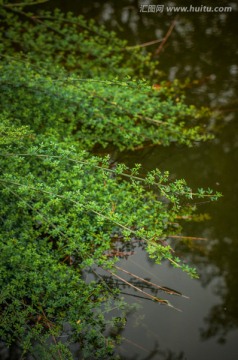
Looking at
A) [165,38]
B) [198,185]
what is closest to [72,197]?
[198,185]

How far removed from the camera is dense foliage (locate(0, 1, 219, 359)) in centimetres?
209

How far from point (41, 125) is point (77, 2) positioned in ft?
7.94

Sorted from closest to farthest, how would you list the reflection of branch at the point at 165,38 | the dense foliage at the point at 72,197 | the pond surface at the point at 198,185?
the dense foliage at the point at 72,197
the pond surface at the point at 198,185
the reflection of branch at the point at 165,38

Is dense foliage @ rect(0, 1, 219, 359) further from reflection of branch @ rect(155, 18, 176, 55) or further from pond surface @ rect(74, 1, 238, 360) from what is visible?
reflection of branch @ rect(155, 18, 176, 55)

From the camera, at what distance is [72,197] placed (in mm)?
2145

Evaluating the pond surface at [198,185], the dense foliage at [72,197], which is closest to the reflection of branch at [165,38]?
the pond surface at [198,185]

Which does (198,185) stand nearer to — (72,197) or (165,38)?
(72,197)

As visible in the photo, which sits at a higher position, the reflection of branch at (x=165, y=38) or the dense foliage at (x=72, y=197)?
the reflection of branch at (x=165, y=38)

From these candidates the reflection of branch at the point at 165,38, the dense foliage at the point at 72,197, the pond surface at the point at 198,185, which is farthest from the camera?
the reflection of branch at the point at 165,38

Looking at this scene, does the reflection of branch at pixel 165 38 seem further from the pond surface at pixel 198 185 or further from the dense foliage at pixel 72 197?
the dense foliage at pixel 72 197

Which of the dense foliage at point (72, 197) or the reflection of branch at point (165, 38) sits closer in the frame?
the dense foliage at point (72, 197)

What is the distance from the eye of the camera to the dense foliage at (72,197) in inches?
82.2

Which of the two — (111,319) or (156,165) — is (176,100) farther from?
(111,319)

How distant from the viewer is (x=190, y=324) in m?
2.34
